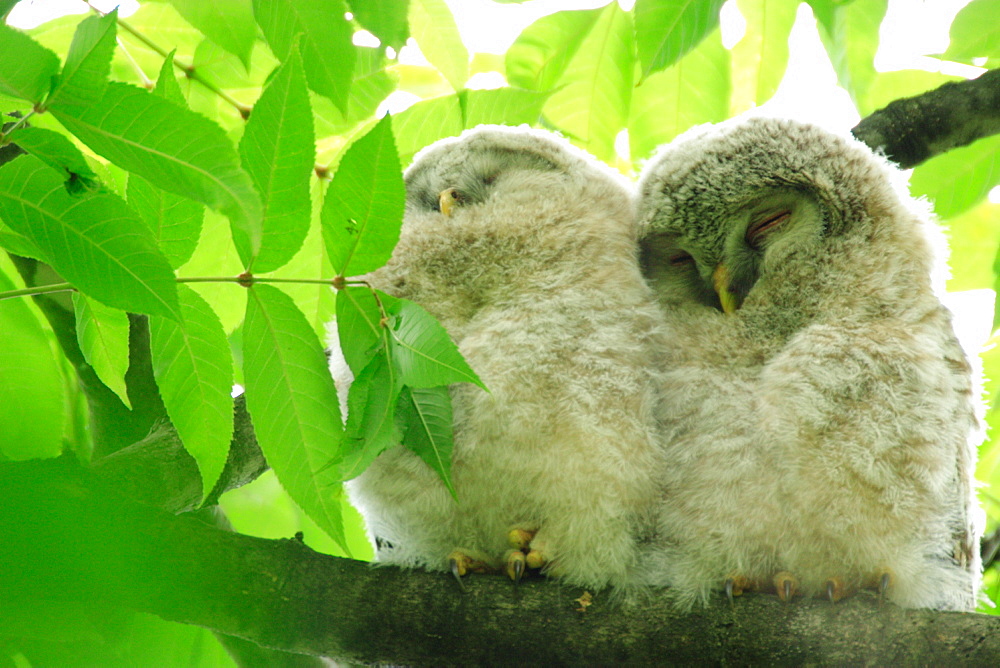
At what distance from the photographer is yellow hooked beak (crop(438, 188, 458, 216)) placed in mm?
2061

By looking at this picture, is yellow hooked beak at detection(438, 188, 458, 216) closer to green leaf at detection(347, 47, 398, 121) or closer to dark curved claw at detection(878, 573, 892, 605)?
green leaf at detection(347, 47, 398, 121)

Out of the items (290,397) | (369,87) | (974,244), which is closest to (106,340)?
(290,397)

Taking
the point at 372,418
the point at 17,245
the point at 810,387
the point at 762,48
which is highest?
the point at 762,48

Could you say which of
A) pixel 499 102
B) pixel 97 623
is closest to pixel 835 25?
pixel 499 102

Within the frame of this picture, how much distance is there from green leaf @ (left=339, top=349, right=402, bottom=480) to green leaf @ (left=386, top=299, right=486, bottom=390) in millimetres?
36

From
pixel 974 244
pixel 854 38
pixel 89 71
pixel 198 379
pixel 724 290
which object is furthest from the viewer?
pixel 974 244

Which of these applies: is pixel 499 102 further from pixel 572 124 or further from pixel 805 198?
pixel 805 198

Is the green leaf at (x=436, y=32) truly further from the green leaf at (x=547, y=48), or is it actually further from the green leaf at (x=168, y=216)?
the green leaf at (x=168, y=216)

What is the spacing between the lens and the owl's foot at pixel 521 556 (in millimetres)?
1690

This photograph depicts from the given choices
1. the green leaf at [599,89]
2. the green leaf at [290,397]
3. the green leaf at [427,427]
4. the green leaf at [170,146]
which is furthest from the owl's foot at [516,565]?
the green leaf at [599,89]

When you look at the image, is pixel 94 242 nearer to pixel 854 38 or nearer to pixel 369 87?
pixel 369 87

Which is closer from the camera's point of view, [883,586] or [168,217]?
[168,217]

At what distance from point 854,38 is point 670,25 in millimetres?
793

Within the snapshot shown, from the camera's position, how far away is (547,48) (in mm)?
2486
